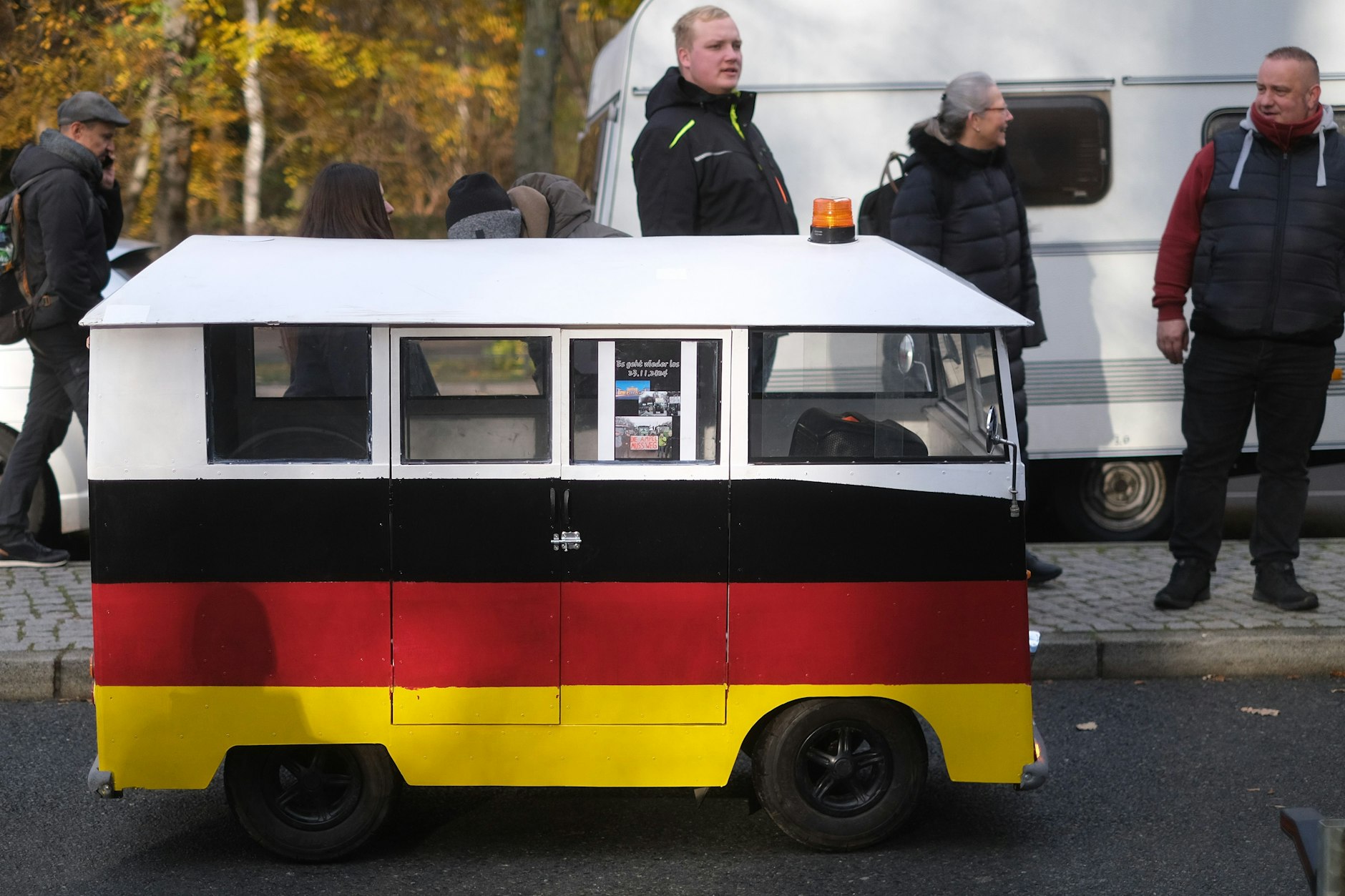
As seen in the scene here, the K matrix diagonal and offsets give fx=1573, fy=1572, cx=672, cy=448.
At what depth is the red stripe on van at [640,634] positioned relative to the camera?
164 inches

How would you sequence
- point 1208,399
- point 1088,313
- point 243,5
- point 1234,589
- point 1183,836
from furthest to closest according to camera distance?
1. point 243,5
2. point 1088,313
3. point 1234,589
4. point 1208,399
5. point 1183,836

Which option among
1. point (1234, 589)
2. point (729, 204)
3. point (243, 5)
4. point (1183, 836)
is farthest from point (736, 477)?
point (243, 5)

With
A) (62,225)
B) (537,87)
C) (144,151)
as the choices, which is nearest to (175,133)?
(144,151)

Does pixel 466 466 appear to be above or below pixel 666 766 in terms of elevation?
above

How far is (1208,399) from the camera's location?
21.9ft

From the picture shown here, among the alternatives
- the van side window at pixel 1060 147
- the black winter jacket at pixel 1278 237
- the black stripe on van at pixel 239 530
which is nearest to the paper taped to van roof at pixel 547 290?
the black stripe on van at pixel 239 530

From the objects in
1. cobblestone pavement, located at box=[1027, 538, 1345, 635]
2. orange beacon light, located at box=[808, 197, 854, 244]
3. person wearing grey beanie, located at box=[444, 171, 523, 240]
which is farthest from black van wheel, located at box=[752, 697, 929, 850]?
person wearing grey beanie, located at box=[444, 171, 523, 240]

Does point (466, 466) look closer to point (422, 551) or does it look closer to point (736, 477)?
point (422, 551)

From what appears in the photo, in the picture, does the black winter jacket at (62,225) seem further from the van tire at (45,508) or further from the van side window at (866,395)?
the van side window at (866,395)

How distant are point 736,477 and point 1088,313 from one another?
501 cm

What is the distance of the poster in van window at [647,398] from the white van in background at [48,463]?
471 centimetres

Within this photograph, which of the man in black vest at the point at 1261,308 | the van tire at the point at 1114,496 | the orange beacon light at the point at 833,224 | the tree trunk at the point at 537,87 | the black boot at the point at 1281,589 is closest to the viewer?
the orange beacon light at the point at 833,224

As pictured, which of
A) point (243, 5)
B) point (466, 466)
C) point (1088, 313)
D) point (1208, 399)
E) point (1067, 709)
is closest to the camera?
point (466, 466)

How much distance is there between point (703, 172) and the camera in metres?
6.03
